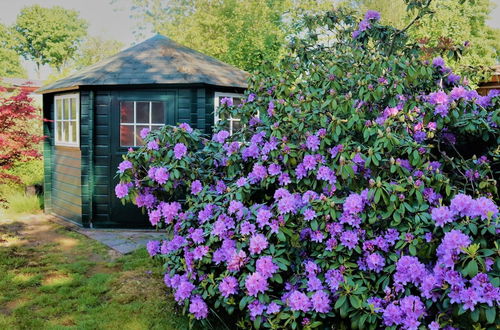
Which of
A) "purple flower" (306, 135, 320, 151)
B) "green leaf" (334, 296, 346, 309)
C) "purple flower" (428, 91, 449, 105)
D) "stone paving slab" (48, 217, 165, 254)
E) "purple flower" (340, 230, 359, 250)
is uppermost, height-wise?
"purple flower" (428, 91, 449, 105)

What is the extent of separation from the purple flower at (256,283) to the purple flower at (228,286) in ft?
0.50

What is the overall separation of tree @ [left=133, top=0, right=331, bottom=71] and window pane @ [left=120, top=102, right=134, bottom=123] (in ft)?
16.2

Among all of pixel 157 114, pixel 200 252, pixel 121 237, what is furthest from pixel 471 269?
pixel 157 114

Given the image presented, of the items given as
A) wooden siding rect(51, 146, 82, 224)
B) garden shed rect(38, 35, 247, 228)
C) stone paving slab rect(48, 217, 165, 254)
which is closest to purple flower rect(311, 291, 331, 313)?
stone paving slab rect(48, 217, 165, 254)

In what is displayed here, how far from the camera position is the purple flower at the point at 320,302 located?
2572 mm

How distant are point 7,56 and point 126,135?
44217 mm

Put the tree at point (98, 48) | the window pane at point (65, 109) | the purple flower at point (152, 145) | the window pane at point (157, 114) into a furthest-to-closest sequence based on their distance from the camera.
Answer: the tree at point (98, 48)
the window pane at point (65, 109)
the window pane at point (157, 114)
the purple flower at point (152, 145)

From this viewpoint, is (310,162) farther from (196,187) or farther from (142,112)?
(142,112)

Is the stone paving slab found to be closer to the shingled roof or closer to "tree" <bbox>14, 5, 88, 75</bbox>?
the shingled roof

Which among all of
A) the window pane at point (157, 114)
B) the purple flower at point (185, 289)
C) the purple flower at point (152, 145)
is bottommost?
the purple flower at point (185, 289)

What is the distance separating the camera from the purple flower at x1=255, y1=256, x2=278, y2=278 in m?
2.70

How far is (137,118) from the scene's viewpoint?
20.8 feet

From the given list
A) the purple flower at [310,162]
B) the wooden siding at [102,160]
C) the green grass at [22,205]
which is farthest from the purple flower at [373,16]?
the green grass at [22,205]

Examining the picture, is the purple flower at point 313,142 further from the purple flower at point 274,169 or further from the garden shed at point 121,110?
the garden shed at point 121,110
